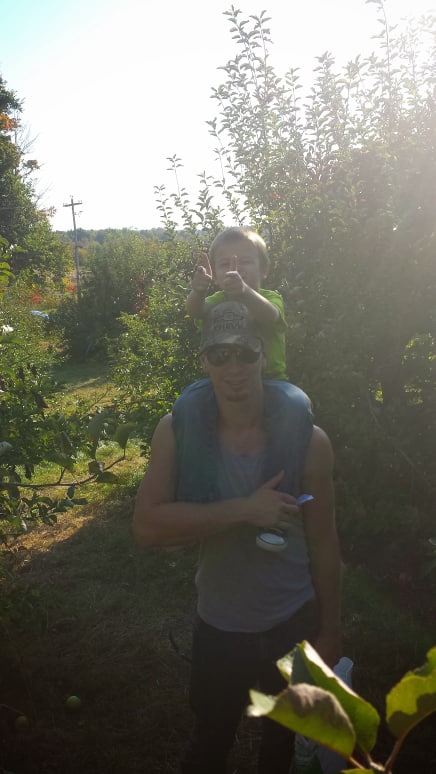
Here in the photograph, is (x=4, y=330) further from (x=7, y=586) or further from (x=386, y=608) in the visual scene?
(x=386, y=608)

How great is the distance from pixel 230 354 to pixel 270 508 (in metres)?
0.41

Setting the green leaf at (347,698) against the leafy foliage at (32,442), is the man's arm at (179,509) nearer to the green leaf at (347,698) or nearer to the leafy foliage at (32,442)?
the leafy foliage at (32,442)

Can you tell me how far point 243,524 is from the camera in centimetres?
Result: 194

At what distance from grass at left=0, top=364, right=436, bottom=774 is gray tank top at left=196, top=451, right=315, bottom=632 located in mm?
1381

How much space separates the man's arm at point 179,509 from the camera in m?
1.84

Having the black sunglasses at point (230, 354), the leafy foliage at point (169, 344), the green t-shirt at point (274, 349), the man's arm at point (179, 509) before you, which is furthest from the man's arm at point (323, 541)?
the leafy foliage at point (169, 344)

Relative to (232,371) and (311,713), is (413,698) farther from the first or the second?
(232,371)

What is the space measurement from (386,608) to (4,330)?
2.65 meters

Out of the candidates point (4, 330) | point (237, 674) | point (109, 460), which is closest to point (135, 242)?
point (109, 460)

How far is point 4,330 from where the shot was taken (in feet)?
11.0

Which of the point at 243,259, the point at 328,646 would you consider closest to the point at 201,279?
the point at 243,259

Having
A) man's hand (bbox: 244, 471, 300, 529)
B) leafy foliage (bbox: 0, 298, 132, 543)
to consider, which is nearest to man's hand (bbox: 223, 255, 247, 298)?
leafy foliage (bbox: 0, 298, 132, 543)

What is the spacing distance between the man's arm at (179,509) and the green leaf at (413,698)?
129cm

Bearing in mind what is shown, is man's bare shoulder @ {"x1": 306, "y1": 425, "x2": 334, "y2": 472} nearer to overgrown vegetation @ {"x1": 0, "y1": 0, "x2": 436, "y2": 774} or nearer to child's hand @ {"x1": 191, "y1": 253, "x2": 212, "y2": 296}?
child's hand @ {"x1": 191, "y1": 253, "x2": 212, "y2": 296}
